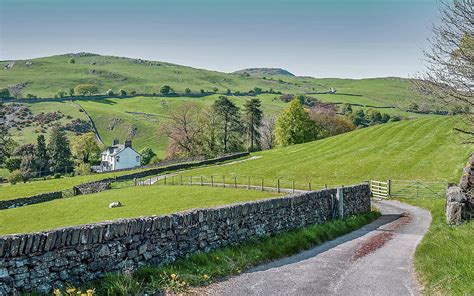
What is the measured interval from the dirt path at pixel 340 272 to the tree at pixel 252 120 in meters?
80.4

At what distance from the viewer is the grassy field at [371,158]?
49.8 metres

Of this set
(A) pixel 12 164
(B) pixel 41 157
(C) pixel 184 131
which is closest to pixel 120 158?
(B) pixel 41 157

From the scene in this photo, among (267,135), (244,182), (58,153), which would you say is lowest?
(58,153)

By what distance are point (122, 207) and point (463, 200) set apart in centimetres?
2658

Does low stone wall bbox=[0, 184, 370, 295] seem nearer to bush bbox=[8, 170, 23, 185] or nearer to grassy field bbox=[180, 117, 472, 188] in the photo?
grassy field bbox=[180, 117, 472, 188]

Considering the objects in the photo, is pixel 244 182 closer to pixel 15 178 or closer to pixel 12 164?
pixel 15 178

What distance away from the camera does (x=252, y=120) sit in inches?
3895

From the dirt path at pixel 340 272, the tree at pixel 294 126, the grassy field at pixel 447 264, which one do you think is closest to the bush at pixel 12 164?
the tree at pixel 294 126

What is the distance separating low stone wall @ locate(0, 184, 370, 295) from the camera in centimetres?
809

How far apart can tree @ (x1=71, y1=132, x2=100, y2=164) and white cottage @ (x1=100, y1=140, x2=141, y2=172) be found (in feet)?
9.52

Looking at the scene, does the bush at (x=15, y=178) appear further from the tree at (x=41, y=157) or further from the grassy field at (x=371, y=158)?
the grassy field at (x=371, y=158)

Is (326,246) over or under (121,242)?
under

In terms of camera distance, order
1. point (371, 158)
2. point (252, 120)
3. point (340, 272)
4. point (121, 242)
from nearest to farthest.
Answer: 1. point (121, 242)
2. point (340, 272)
3. point (371, 158)
4. point (252, 120)

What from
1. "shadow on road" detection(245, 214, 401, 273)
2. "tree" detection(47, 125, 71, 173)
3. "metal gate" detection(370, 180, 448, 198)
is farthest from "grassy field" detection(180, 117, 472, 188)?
"tree" detection(47, 125, 71, 173)
